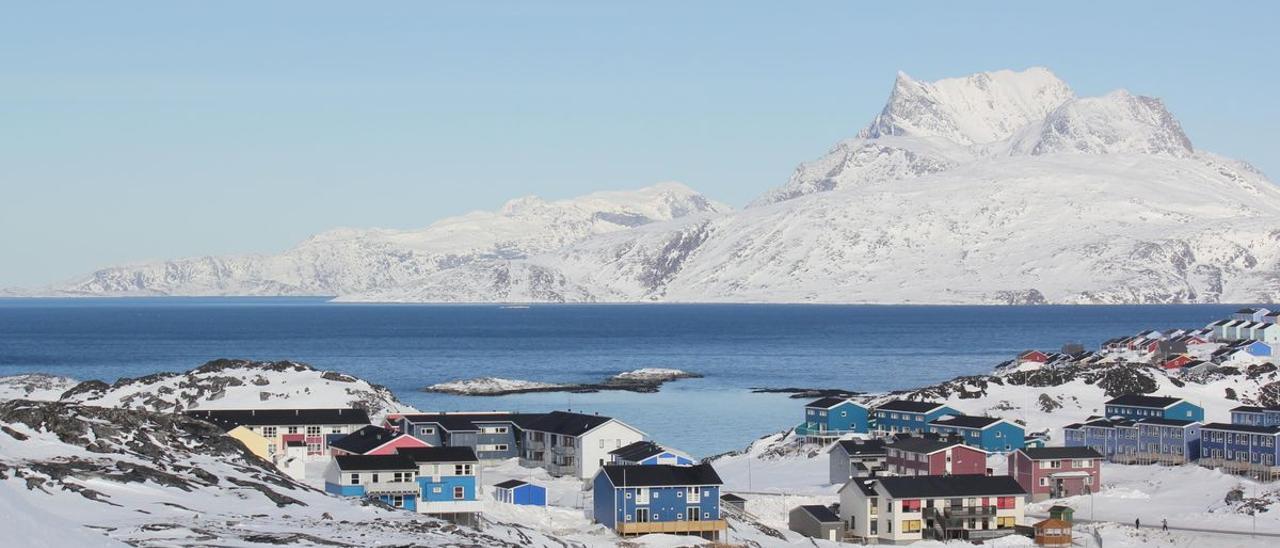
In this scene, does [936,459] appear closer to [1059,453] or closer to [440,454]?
[1059,453]

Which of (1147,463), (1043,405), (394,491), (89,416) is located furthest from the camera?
(1043,405)

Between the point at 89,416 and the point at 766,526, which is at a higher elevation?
the point at 89,416

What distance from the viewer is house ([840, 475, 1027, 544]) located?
59.1m

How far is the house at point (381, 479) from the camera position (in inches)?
2237

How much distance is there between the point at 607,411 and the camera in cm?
11500

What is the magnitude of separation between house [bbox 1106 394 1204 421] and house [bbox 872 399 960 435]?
7.58 metres

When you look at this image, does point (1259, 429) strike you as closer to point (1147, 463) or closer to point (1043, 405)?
point (1147, 463)

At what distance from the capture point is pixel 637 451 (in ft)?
226

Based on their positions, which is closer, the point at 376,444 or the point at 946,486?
the point at 946,486

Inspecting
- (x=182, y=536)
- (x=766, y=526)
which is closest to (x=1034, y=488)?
(x=766, y=526)

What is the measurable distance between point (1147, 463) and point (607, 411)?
43.1 m

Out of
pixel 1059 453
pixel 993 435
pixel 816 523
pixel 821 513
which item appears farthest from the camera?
pixel 993 435

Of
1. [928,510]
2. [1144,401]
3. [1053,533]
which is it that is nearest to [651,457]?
[928,510]

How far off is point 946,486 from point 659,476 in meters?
9.84
